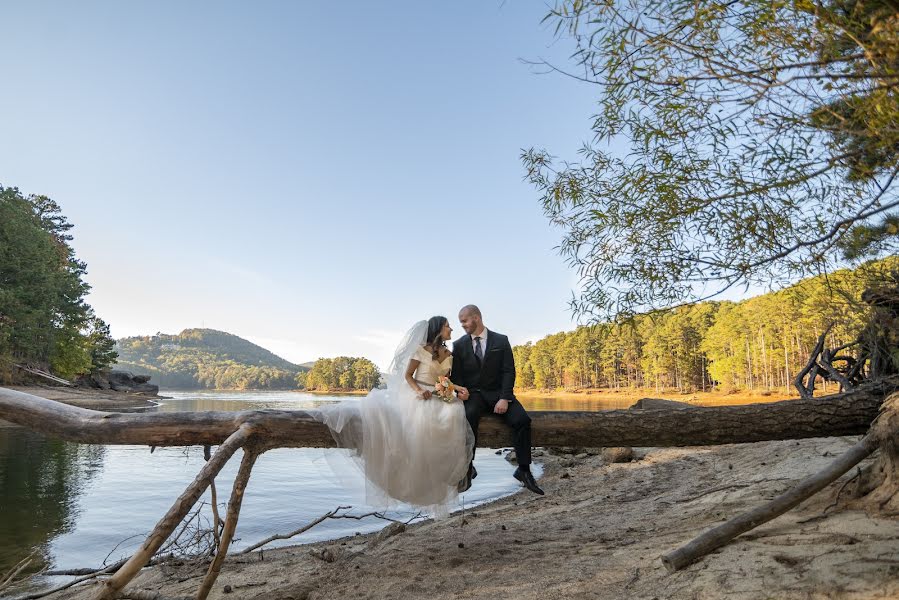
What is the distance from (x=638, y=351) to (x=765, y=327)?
1150 inches

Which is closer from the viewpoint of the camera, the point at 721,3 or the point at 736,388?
the point at 721,3

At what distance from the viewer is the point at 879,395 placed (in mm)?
5539

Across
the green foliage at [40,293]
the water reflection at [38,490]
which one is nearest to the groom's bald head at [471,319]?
the water reflection at [38,490]

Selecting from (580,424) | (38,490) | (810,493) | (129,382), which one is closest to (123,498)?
(38,490)

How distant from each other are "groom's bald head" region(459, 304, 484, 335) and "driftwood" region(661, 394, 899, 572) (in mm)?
2951

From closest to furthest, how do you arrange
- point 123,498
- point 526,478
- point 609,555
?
1. point 609,555
2. point 526,478
3. point 123,498

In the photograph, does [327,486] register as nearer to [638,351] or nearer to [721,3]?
[721,3]

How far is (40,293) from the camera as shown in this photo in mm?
45625

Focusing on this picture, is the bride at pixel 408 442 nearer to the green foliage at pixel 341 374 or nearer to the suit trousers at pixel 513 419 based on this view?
the suit trousers at pixel 513 419

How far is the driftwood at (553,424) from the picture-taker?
524 centimetres

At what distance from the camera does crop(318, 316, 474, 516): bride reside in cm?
522

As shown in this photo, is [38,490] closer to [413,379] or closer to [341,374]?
[413,379]

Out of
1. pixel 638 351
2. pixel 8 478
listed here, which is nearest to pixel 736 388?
pixel 638 351

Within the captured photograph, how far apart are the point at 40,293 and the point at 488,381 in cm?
5328
